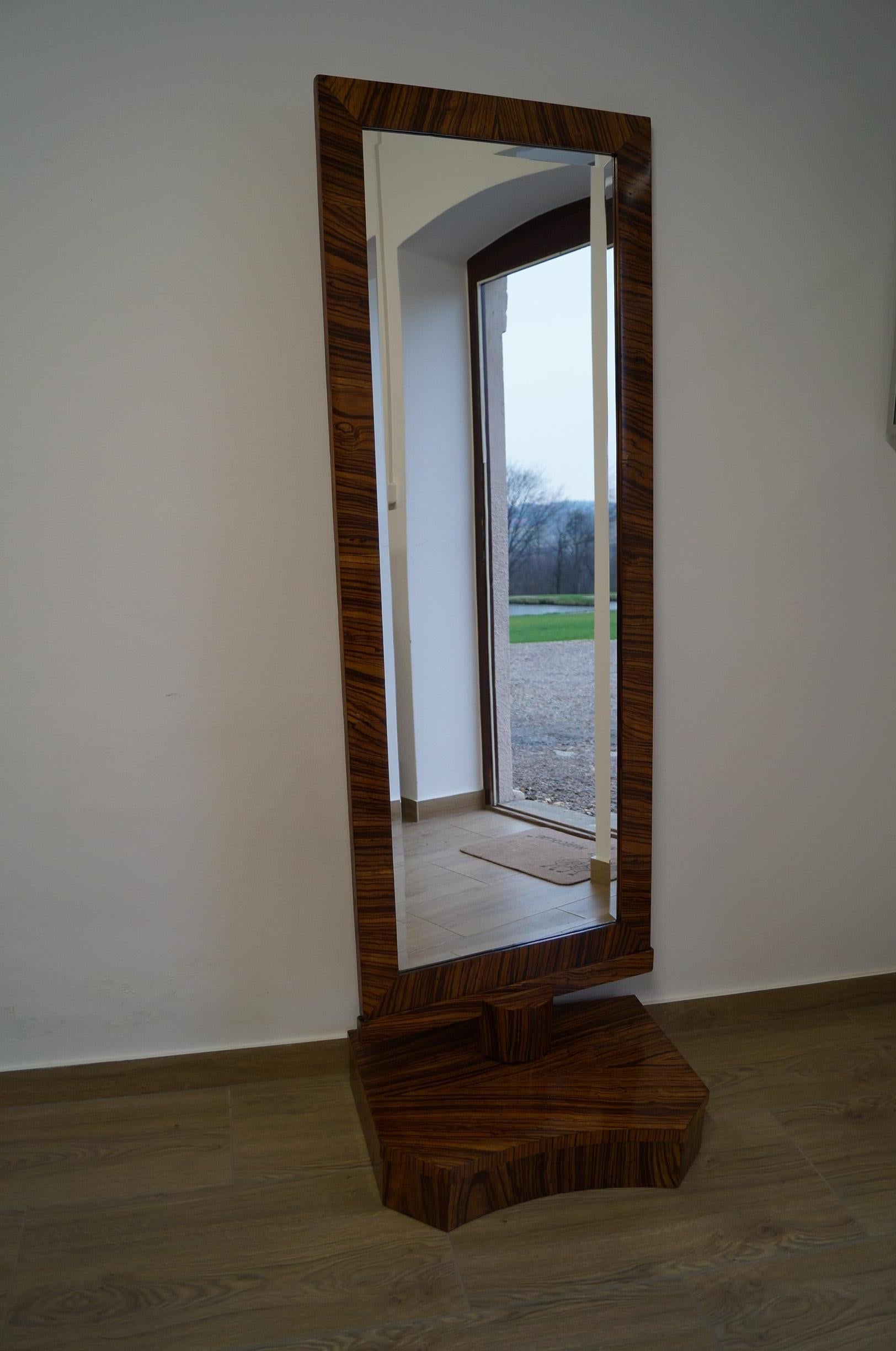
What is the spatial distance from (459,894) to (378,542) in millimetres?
691

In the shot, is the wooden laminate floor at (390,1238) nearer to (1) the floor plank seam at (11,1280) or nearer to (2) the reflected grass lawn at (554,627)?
(1) the floor plank seam at (11,1280)

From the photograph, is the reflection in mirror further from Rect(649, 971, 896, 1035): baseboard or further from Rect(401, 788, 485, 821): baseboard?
Rect(649, 971, 896, 1035): baseboard

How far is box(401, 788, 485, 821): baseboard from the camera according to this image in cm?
181

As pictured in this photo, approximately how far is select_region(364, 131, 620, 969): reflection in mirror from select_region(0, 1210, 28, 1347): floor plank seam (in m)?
0.76

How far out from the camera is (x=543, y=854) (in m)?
1.93

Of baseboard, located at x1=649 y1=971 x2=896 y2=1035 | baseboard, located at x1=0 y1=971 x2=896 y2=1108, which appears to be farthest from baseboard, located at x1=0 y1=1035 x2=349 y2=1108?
baseboard, located at x1=649 y1=971 x2=896 y2=1035

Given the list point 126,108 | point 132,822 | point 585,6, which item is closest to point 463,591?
point 132,822

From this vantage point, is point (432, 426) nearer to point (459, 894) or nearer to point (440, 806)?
point (440, 806)

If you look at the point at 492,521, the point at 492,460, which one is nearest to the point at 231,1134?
the point at 492,521

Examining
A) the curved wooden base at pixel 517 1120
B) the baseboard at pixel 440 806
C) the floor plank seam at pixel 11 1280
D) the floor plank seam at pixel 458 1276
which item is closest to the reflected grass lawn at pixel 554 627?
the baseboard at pixel 440 806

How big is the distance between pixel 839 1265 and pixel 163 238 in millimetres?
2076

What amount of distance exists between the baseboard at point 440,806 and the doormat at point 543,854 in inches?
2.9

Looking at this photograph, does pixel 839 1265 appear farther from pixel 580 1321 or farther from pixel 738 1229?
pixel 580 1321

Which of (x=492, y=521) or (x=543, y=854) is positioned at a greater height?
(x=492, y=521)
